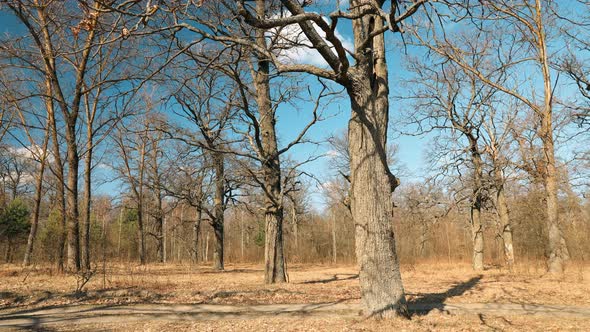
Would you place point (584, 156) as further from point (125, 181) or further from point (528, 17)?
point (125, 181)

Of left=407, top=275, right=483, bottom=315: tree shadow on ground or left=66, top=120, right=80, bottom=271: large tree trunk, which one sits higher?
left=66, top=120, right=80, bottom=271: large tree trunk

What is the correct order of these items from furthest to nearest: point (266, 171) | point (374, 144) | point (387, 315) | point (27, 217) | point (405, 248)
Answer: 1. point (27, 217)
2. point (405, 248)
3. point (266, 171)
4. point (374, 144)
5. point (387, 315)

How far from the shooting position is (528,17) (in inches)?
472

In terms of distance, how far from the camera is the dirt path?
233 inches

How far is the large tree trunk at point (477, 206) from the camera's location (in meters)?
16.4

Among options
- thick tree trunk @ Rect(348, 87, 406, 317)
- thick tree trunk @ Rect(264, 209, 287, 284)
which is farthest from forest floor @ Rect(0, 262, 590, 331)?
thick tree trunk @ Rect(264, 209, 287, 284)

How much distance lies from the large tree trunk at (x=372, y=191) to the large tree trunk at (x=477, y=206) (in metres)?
12.3

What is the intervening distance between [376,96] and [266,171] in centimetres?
551

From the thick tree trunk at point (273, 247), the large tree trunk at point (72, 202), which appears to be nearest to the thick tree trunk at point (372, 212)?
the thick tree trunk at point (273, 247)

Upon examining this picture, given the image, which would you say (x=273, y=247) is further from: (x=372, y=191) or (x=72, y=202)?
(x=72, y=202)

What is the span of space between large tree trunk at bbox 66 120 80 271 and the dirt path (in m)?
6.80

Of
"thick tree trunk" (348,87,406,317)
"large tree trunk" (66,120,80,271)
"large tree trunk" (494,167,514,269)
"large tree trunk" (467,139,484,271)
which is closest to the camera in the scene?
"thick tree trunk" (348,87,406,317)

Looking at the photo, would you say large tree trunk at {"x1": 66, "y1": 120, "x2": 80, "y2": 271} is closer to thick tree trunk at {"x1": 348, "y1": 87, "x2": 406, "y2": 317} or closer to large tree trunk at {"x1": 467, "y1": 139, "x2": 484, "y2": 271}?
thick tree trunk at {"x1": 348, "y1": 87, "x2": 406, "y2": 317}

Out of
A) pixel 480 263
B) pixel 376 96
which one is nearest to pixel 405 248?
pixel 480 263
